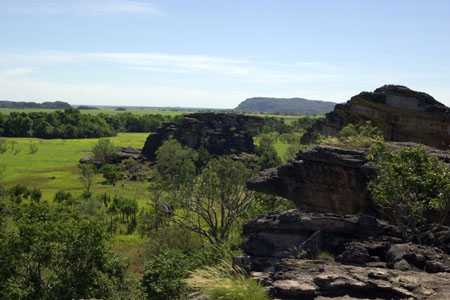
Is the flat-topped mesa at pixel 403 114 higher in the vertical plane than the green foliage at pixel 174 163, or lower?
higher

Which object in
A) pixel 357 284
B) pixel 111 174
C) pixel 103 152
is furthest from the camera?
pixel 103 152

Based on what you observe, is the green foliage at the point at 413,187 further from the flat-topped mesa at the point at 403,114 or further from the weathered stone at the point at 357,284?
the flat-topped mesa at the point at 403,114

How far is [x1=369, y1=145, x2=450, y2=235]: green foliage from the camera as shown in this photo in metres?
24.9

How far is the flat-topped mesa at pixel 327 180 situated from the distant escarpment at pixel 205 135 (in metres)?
115

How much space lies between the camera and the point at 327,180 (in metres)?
36.2

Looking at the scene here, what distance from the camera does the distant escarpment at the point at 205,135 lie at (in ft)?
518

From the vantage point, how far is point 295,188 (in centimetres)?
3800

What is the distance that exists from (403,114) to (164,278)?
30604 mm

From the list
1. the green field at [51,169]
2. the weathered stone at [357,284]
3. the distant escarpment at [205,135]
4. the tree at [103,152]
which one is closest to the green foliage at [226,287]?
the weathered stone at [357,284]

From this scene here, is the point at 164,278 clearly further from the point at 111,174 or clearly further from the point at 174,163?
the point at 111,174

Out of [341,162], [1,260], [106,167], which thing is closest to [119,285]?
[1,260]

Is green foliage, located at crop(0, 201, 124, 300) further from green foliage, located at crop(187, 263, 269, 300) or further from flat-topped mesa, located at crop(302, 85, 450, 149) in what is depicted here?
flat-topped mesa, located at crop(302, 85, 450, 149)

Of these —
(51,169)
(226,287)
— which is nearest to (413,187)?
(226,287)

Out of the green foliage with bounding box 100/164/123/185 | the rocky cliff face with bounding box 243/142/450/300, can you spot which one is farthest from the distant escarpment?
the rocky cliff face with bounding box 243/142/450/300
